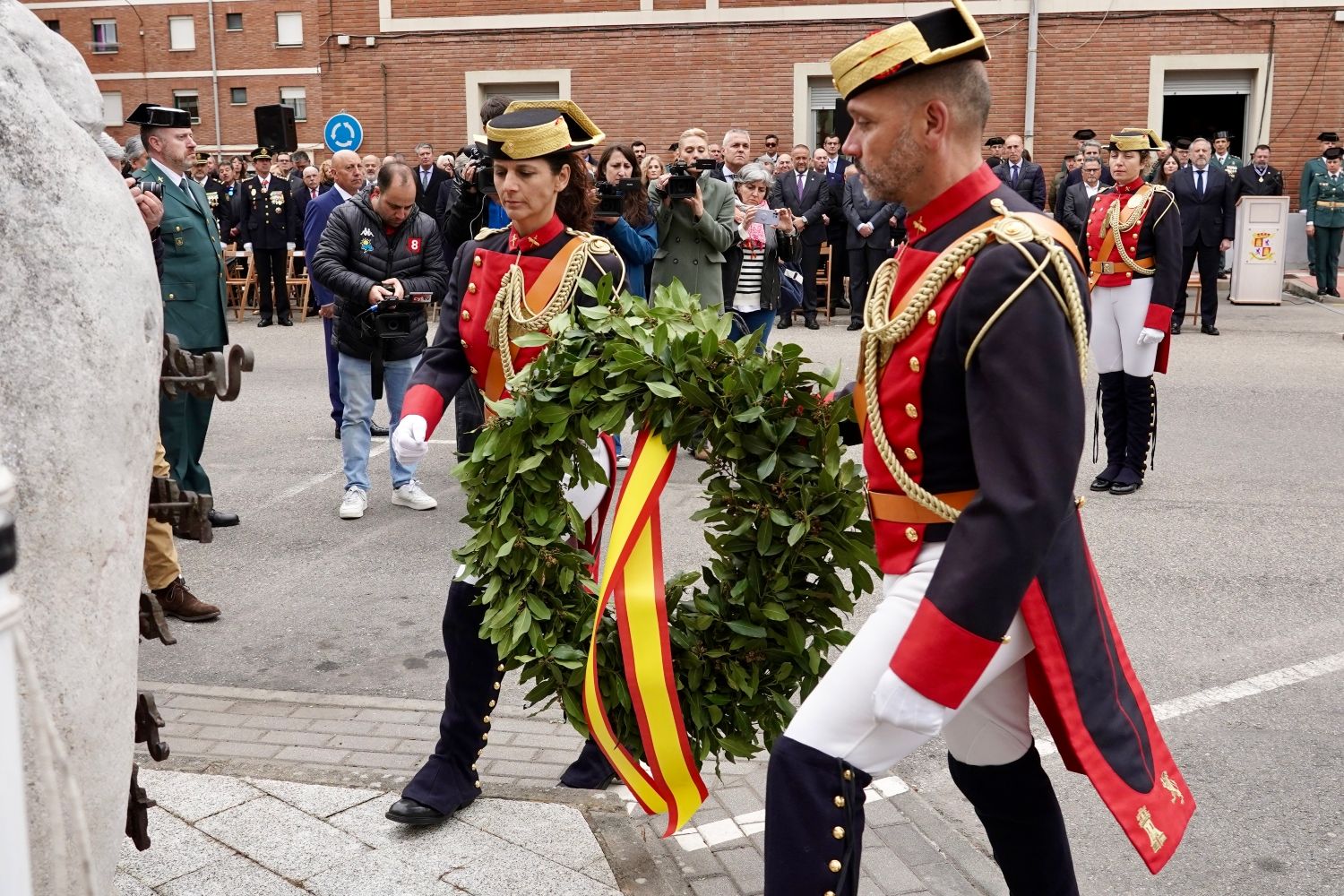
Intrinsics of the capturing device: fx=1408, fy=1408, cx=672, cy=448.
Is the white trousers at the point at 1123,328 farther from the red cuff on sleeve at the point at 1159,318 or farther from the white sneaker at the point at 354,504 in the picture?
the white sneaker at the point at 354,504

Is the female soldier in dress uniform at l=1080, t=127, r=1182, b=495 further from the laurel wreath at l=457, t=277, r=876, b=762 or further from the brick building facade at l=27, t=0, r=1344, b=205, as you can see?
the brick building facade at l=27, t=0, r=1344, b=205

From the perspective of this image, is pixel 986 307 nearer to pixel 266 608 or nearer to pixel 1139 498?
pixel 266 608

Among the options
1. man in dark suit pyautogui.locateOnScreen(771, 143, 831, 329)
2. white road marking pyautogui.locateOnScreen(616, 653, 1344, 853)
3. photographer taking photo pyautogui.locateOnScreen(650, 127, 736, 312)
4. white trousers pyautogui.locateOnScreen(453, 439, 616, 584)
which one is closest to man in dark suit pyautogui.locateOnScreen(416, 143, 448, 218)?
man in dark suit pyautogui.locateOnScreen(771, 143, 831, 329)

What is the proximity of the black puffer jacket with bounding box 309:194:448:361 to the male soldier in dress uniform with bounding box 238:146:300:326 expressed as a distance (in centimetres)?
1034

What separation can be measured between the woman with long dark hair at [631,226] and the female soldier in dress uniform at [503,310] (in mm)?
3606

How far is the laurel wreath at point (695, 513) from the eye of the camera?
3.35 m

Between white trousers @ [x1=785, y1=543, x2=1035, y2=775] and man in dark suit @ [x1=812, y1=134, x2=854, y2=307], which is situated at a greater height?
man in dark suit @ [x1=812, y1=134, x2=854, y2=307]

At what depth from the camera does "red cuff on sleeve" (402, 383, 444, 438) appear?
4074mm

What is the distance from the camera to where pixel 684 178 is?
900 centimetres

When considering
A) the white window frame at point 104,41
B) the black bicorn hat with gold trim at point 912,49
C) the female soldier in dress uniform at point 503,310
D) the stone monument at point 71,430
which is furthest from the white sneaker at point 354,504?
the white window frame at point 104,41

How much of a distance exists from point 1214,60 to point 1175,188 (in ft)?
24.4

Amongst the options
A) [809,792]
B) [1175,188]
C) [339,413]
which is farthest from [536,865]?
[1175,188]

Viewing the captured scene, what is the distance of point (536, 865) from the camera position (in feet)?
11.7

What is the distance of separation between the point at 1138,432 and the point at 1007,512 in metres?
6.37
